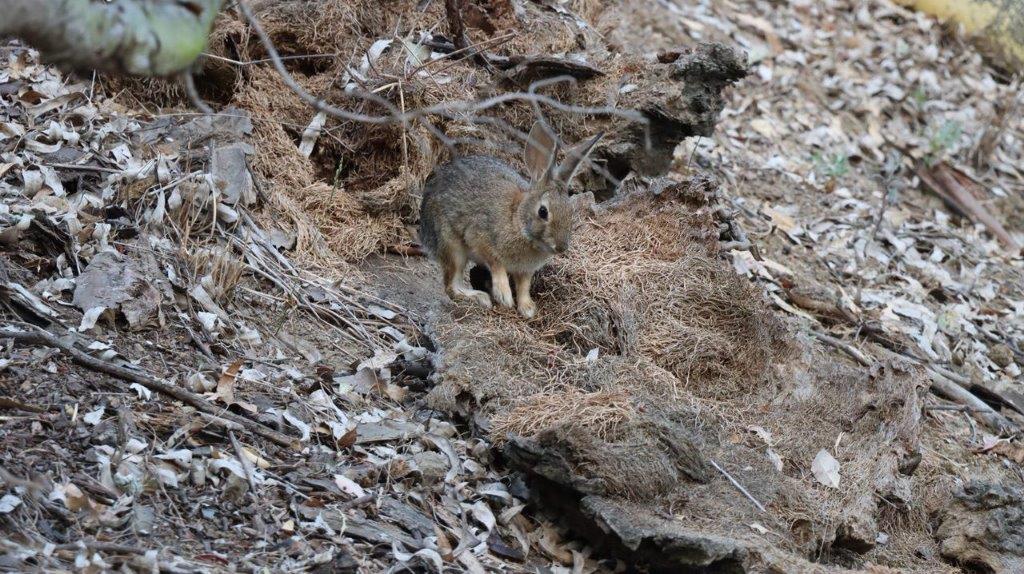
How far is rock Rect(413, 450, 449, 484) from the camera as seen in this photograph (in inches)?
193

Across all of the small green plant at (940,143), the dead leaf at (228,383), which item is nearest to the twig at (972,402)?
the small green plant at (940,143)

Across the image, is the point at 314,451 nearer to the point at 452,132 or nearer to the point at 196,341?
the point at 196,341

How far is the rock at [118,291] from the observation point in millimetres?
5051

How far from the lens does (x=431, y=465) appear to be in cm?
496

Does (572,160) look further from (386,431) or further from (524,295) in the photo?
(386,431)

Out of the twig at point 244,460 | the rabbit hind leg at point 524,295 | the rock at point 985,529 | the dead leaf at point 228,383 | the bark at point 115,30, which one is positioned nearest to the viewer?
the bark at point 115,30

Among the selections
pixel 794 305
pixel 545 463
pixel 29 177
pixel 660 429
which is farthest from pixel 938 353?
pixel 29 177

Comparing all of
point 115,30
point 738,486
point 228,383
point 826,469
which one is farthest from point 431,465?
point 115,30

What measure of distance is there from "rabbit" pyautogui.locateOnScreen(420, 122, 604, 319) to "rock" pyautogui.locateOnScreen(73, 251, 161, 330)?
2.10 m

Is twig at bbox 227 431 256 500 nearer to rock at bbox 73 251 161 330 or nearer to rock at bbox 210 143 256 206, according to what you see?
rock at bbox 73 251 161 330

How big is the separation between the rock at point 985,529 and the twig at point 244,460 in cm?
367

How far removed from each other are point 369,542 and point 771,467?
2.42 m

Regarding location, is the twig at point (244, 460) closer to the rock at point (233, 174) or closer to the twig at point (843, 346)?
the rock at point (233, 174)

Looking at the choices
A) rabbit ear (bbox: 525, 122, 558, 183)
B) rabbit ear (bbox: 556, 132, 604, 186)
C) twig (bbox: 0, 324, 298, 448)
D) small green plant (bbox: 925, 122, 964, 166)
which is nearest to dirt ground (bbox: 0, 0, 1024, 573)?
twig (bbox: 0, 324, 298, 448)
